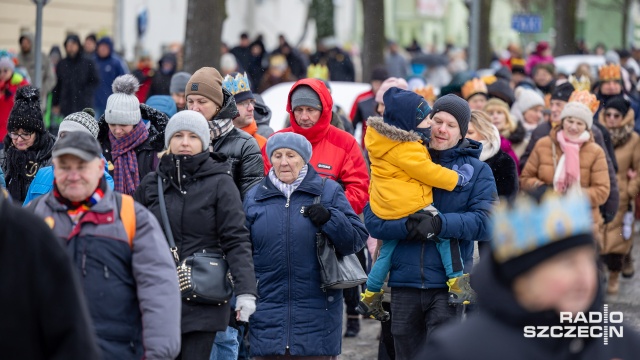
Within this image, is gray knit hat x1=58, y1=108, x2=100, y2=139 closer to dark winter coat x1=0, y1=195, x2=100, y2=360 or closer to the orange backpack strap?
the orange backpack strap

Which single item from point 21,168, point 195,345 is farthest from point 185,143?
point 21,168

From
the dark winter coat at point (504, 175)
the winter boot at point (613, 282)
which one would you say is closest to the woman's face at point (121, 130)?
the dark winter coat at point (504, 175)

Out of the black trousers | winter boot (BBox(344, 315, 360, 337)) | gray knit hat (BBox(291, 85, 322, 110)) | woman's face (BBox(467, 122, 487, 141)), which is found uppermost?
gray knit hat (BBox(291, 85, 322, 110))

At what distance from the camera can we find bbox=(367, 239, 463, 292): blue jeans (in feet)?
23.2

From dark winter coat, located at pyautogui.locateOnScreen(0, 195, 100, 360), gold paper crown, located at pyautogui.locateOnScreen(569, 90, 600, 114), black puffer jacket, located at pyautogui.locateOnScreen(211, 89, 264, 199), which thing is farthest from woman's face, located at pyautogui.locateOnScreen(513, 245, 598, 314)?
gold paper crown, located at pyautogui.locateOnScreen(569, 90, 600, 114)

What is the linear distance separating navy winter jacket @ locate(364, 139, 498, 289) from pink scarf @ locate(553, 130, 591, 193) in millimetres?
3148

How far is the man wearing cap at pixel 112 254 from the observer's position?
5.23 m

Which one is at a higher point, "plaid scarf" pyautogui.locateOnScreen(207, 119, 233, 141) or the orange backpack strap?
"plaid scarf" pyautogui.locateOnScreen(207, 119, 233, 141)

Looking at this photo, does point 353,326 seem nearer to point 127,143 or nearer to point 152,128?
point 152,128

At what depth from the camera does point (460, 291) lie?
22.9ft

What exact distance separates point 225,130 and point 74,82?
11.9 meters

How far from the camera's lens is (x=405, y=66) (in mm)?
30500

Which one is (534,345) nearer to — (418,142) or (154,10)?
(418,142)

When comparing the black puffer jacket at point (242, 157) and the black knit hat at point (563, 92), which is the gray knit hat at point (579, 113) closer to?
the black knit hat at point (563, 92)
